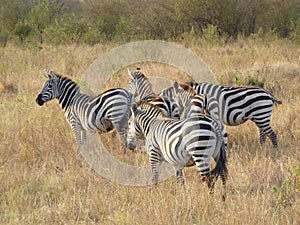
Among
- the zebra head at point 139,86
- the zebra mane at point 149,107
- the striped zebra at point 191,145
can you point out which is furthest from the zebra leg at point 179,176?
the zebra head at point 139,86

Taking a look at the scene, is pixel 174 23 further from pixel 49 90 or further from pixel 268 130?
pixel 268 130

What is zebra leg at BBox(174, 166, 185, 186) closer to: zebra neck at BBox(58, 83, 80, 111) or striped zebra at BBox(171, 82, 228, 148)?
striped zebra at BBox(171, 82, 228, 148)

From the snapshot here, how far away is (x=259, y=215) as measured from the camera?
3.48 metres

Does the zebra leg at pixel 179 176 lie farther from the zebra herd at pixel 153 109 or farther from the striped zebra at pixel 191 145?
the zebra herd at pixel 153 109

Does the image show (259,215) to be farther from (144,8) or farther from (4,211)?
(144,8)

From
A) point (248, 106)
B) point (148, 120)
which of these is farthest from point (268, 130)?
point (148, 120)

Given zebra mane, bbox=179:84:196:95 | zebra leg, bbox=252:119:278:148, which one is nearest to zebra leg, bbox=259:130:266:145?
zebra leg, bbox=252:119:278:148

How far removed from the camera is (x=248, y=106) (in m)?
6.02

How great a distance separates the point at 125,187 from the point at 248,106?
94.4 inches

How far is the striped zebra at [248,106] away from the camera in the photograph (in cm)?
597

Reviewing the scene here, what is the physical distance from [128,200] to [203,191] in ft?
2.65

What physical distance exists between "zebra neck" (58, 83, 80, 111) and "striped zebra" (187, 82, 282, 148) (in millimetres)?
2113

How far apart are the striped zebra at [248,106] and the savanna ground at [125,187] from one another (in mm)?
279

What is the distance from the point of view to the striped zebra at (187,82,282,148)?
597 cm
